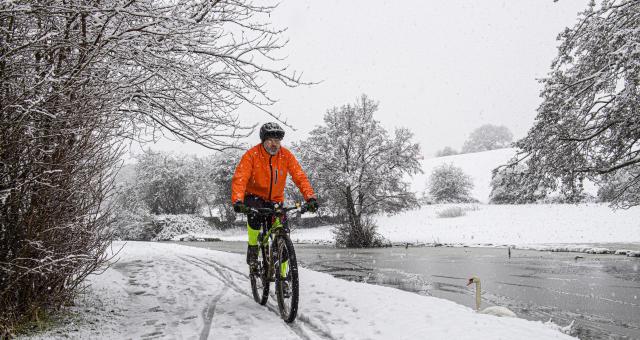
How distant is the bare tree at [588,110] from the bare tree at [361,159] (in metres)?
13.1

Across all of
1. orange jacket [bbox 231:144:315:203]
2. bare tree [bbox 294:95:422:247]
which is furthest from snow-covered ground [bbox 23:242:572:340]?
bare tree [bbox 294:95:422:247]

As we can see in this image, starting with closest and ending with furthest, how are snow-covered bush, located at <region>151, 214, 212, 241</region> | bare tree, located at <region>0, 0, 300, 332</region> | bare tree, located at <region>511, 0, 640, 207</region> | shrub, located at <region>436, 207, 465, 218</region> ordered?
bare tree, located at <region>0, 0, 300, 332</region> → bare tree, located at <region>511, 0, 640, 207</region> → shrub, located at <region>436, 207, 465, 218</region> → snow-covered bush, located at <region>151, 214, 212, 241</region>

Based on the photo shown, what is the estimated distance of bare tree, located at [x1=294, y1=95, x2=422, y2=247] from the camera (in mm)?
26500

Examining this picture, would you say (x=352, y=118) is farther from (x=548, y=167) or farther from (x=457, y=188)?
(x=457, y=188)

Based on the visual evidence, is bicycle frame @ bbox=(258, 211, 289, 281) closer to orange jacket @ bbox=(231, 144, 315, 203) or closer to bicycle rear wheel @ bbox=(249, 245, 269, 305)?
bicycle rear wheel @ bbox=(249, 245, 269, 305)

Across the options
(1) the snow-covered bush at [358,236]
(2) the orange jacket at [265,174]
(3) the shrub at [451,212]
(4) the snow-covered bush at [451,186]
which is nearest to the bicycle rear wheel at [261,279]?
(2) the orange jacket at [265,174]

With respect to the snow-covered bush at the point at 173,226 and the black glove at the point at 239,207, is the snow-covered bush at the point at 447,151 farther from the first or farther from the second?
the black glove at the point at 239,207

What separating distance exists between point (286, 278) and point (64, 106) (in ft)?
9.19

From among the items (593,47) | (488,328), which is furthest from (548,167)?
(488,328)

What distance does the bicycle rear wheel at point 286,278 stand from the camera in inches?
180

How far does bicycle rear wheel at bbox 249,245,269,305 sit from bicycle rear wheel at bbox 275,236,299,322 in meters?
0.41

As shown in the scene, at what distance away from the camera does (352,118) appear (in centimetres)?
2775

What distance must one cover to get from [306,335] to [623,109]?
435 inches

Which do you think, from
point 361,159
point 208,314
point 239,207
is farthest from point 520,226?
point 239,207
